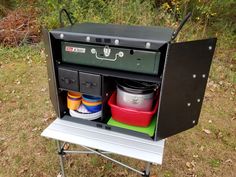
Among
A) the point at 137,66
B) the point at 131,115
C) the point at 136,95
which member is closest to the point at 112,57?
the point at 137,66

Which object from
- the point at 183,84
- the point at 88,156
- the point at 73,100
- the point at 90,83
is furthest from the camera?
the point at 88,156

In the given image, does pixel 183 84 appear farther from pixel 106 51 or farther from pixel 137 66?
pixel 106 51

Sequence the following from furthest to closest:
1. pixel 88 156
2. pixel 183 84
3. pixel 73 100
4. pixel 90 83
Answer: pixel 88 156
pixel 73 100
pixel 90 83
pixel 183 84

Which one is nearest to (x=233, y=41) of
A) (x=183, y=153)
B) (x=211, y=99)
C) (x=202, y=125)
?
(x=211, y=99)

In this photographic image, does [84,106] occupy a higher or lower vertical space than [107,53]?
lower

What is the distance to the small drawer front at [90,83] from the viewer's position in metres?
1.18

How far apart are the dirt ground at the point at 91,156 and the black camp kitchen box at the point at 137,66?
857 mm

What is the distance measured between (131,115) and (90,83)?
293 mm

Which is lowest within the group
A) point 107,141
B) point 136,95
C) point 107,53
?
point 107,141

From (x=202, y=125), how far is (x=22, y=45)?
11.0 feet

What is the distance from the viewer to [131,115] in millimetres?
1259

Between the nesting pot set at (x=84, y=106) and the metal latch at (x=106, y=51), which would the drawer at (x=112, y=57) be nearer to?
the metal latch at (x=106, y=51)

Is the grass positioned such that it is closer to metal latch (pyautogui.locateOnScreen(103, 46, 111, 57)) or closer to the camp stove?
the camp stove

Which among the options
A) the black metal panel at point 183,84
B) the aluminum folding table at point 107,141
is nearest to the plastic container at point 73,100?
the aluminum folding table at point 107,141
